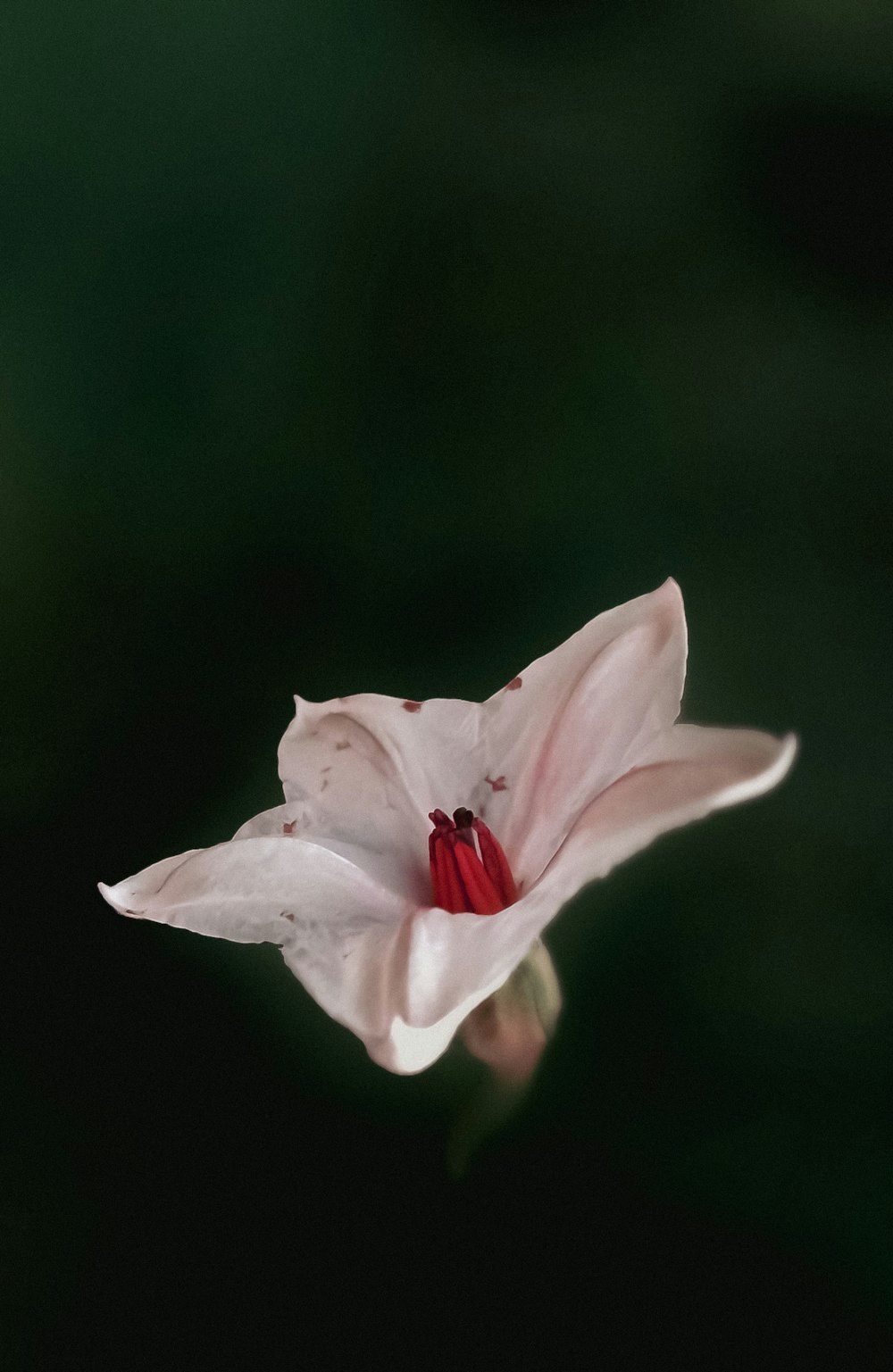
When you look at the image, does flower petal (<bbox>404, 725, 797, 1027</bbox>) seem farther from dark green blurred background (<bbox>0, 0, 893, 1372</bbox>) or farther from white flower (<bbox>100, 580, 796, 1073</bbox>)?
dark green blurred background (<bbox>0, 0, 893, 1372</bbox>)

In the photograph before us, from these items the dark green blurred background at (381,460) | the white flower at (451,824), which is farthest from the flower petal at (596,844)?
the dark green blurred background at (381,460)

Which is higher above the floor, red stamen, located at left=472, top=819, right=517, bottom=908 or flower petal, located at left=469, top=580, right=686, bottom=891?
flower petal, located at left=469, top=580, right=686, bottom=891

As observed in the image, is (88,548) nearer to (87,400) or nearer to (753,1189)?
(87,400)

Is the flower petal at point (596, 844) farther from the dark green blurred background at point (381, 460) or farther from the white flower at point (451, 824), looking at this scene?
the dark green blurred background at point (381, 460)

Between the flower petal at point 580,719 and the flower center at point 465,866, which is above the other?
the flower petal at point 580,719

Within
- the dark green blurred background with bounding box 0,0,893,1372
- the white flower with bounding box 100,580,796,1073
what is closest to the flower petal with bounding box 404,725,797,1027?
the white flower with bounding box 100,580,796,1073

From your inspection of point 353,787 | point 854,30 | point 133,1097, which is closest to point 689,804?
point 353,787

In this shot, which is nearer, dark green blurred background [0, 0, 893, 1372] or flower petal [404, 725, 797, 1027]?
flower petal [404, 725, 797, 1027]
